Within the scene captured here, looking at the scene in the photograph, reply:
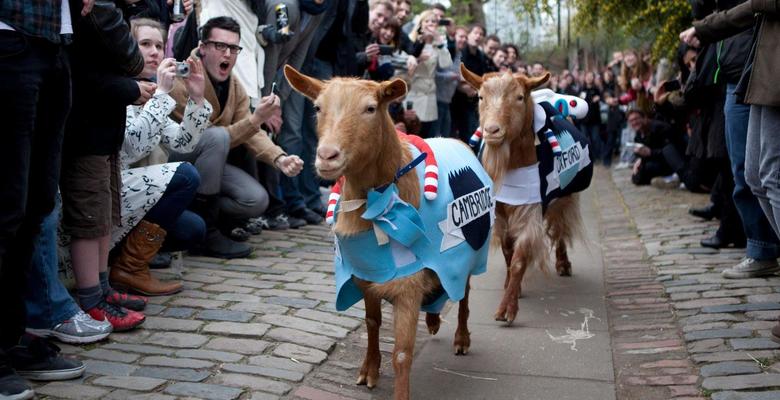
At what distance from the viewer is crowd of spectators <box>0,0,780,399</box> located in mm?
3873

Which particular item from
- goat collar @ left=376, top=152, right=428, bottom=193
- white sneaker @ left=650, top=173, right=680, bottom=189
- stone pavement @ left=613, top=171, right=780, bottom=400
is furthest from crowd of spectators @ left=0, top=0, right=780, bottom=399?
white sneaker @ left=650, top=173, right=680, bottom=189

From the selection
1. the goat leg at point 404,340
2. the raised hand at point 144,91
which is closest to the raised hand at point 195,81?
the raised hand at point 144,91

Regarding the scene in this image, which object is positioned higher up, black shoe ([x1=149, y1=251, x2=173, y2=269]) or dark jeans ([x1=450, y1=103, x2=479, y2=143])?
black shoe ([x1=149, y1=251, x2=173, y2=269])

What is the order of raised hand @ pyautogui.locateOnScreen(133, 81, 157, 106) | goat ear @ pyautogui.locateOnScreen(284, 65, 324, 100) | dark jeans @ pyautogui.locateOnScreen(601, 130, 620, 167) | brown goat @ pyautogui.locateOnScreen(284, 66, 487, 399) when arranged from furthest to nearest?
dark jeans @ pyautogui.locateOnScreen(601, 130, 620, 167) → raised hand @ pyautogui.locateOnScreen(133, 81, 157, 106) → goat ear @ pyautogui.locateOnScreen(284, 65, 324, 100) → brown goat @ pyautogui.locateOnScreen(284, 66, 487, 399)

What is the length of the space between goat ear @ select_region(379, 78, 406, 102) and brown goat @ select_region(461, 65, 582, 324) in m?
1.97

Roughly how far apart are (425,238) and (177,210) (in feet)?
7.45

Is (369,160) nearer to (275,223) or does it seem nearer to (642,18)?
(275,223)

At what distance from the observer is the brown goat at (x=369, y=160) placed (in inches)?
148

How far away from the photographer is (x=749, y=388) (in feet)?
14.0

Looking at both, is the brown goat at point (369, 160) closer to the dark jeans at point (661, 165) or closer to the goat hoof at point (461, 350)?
the goat hoof at point (461, 350)

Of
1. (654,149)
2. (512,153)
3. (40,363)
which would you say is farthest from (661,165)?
(40,363)

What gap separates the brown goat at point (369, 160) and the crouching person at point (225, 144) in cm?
226

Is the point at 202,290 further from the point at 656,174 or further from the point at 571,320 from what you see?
the point at 656,174

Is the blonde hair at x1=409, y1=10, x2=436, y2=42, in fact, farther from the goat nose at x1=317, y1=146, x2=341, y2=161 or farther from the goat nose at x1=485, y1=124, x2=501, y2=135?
the goat nose at x1=317, y1=146, x2=341, y2=161
